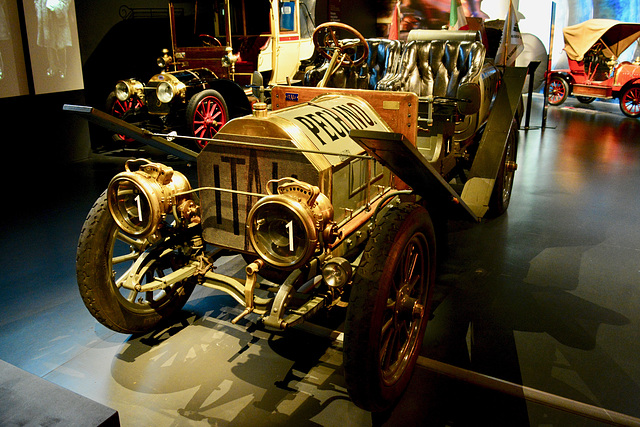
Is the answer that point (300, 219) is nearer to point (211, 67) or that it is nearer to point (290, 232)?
point (290, 232)

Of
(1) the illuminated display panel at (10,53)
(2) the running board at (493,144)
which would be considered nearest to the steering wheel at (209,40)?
(1) the illuminated display panel at (10,53)

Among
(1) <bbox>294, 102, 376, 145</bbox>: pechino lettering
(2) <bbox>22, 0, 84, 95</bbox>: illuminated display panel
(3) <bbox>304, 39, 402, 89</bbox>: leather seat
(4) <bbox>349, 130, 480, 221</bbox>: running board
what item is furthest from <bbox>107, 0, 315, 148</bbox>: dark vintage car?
(4) <bbox>349, 130, 480, 221</bbox>: running board

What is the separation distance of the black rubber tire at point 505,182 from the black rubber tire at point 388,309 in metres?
2.00

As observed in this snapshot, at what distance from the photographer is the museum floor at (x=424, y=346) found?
2248mm

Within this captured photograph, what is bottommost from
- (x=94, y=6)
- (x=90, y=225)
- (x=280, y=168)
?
(x=90, y=225)

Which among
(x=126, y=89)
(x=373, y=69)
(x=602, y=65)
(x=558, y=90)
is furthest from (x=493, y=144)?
(x=558, y=90)

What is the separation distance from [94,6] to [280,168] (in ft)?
19.2

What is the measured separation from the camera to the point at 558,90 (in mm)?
10695

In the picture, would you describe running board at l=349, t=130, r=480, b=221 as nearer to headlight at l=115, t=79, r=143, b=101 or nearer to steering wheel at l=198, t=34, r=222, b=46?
headlight at l=115, t=79, r=143, b=101

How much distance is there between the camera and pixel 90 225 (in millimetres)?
2480

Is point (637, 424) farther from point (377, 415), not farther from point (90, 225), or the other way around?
point (90, 225)

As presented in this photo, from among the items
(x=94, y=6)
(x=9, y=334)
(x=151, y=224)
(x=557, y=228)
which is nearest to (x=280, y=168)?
(x=151, y=224)

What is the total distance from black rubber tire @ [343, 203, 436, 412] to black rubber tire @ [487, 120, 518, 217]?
1999 mm

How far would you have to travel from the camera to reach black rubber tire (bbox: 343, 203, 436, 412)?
1946 mm
